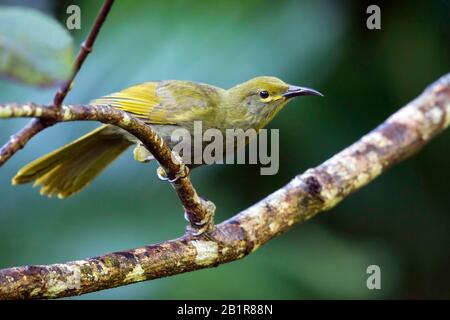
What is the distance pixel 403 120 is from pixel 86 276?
9.28 ft

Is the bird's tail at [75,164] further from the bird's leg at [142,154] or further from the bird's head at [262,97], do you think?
the bird's head at [262,97]

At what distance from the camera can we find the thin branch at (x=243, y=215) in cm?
242

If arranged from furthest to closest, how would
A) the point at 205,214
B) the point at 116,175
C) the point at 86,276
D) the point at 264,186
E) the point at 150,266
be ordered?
the point at 264,186
the point at 116,175
the point at 205,214
the point at 150,266
the point at 86,276

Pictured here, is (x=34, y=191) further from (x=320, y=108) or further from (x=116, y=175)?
(x=320, y=108)

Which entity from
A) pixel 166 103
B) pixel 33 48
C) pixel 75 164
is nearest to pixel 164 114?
pixel 166 103

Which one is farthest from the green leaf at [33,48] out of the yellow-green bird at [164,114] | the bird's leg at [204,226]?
the yellow-green bird at [164,114]

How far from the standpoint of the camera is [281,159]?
4961 millimetres

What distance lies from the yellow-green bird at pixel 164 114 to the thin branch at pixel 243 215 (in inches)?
20.0

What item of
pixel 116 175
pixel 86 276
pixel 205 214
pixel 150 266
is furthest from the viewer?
pixel 116 175

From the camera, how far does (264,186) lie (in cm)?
500

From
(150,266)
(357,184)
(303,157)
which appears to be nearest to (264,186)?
(303,157)

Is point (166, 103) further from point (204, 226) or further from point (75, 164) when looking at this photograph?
point (204, 226)

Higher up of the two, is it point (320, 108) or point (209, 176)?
point (320, 108)

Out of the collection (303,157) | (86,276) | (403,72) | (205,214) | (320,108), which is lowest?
(86,276)
